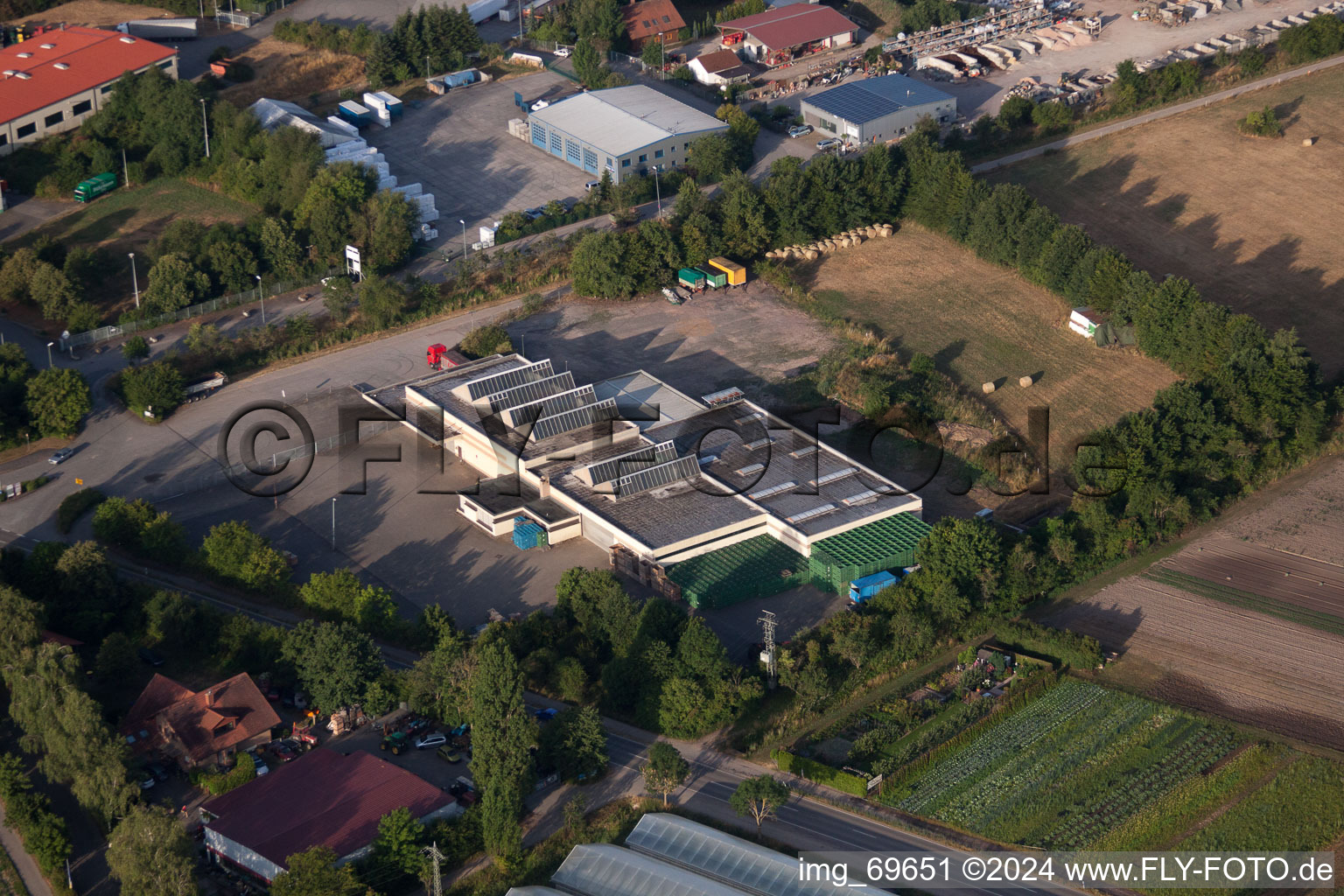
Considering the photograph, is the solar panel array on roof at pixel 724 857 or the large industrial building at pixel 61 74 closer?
the solar panel array on roof at pixel 724 857

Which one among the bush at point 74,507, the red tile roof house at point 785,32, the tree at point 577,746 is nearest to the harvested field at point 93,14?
the red tile roof house at point 785,32

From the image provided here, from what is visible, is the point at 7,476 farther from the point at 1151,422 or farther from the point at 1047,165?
the point at 1047,165

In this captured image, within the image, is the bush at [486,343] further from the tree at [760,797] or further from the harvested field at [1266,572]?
the tree at [760,797]

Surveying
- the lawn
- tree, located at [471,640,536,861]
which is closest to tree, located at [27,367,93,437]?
the lawn

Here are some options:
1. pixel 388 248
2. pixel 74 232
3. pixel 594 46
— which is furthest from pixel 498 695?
pixel 594 46

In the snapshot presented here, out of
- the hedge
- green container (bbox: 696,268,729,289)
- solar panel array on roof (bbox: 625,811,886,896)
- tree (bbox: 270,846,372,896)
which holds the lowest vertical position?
the hedge

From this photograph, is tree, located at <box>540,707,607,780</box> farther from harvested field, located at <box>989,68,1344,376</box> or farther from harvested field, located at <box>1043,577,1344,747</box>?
harvested field, located at <box>989,68,1344,376</box>
